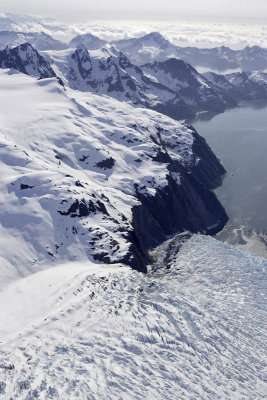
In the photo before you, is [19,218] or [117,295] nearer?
[117,295]

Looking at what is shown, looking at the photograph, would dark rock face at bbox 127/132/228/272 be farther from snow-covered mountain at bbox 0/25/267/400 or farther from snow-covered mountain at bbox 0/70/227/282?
snow-covered mountain at bbox 0/25/267/400

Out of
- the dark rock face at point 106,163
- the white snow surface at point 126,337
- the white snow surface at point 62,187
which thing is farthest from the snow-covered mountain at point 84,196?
the white snow surface at point 126,337

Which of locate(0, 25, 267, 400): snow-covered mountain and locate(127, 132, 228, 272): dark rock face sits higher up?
locate(0, 25, 267, 400): snow-covered mountain

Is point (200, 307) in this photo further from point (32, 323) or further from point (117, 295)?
point (32, 323)

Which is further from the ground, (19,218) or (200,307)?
(19,218)

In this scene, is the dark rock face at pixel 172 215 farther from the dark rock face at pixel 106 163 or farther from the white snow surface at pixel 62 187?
the dark rock face at pixel 106 163

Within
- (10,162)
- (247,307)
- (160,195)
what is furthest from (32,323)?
Answer: (160,195)

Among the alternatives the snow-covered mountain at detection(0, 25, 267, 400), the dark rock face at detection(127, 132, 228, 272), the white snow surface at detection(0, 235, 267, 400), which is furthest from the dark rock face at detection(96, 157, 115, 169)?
the white snow surface at detection(0, 235, 267, 400)

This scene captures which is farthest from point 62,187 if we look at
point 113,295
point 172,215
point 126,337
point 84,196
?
point 172,215
